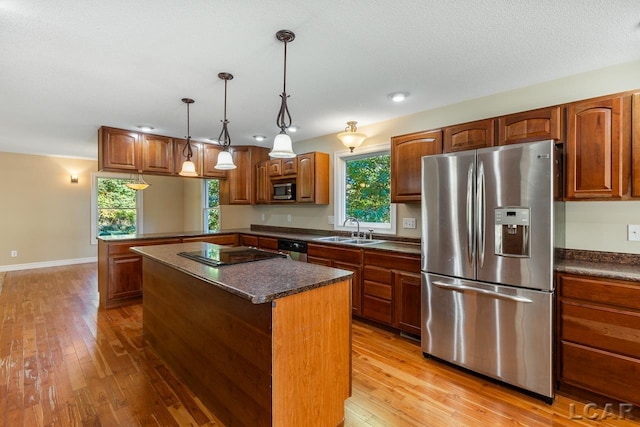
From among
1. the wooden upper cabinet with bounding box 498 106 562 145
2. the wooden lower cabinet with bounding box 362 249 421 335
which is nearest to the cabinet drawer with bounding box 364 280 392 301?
the wooden lower cabinet with bounding box 362 249 421 335

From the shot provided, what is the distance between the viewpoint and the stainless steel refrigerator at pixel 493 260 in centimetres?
206

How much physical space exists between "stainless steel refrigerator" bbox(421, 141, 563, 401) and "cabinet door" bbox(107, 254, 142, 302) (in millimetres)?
3661

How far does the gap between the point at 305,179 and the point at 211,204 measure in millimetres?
3370

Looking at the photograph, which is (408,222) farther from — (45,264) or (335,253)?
(45,264)

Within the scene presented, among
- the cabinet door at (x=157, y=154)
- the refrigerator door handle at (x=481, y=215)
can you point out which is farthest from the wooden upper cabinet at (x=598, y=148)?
→ the cabinet door at (x=157, y=154)

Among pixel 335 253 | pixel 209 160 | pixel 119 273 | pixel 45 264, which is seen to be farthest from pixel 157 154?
pixel 45 264

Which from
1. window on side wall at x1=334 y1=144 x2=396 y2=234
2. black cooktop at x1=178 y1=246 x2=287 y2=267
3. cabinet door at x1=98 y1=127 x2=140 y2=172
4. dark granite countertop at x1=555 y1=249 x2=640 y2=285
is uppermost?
cabinet door at x1=98 y1=127 x2=140 y2=172

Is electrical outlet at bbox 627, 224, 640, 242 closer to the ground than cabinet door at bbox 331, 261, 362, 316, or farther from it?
farther from it

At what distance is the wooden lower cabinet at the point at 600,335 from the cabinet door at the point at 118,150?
15.8ft

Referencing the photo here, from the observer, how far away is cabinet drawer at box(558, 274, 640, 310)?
185 centimetres

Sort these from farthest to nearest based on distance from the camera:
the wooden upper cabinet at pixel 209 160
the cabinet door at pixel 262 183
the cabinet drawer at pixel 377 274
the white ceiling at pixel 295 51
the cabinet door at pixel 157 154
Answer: the cabinet door at pixel 262 183 → the wooden upper cabinet at pixel 209 160 → the cabinet door at pixel 157 154 → the cabinet drawer at pixel 377 274 → the white ceiling at pixel 295 51

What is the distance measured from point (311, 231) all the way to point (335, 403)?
3.07 m

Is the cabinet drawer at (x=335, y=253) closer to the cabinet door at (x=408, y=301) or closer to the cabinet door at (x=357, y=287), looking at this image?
the cabinet door at (x=357, y=287)

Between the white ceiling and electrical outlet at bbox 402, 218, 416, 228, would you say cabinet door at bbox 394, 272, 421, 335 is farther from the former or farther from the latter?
the white ceiling
